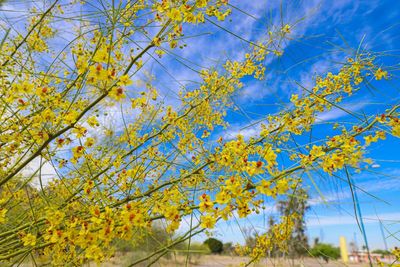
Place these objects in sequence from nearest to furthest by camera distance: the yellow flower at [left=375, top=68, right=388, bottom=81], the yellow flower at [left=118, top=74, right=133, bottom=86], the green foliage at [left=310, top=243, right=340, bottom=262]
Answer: the yellow flower at [left=118, top=74, right=133, bottom=86] < the green foliage at [left=310, top=243, right=340, bottom=262] < the yellow flower at [left=375, top=68, right=388, bottom=81]

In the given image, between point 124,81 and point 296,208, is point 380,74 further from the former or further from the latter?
point 124,81

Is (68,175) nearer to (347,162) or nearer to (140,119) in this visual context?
(140,119)

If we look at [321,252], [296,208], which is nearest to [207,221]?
[321,252]

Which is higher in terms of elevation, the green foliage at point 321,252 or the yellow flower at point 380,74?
the yellow flower at point 380,74

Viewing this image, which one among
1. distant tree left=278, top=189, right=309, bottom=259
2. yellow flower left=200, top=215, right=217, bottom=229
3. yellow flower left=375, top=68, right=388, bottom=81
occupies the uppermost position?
yellow flower left=375, top=68, right=388, bottom=81

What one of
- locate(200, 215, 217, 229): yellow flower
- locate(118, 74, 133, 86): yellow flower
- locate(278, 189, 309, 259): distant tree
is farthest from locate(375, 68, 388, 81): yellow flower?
locate(118, 74, 133, 86): yellow flower

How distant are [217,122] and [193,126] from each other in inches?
11.1

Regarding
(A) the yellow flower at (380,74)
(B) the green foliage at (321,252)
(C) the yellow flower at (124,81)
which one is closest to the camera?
(C) the yellow flower at (124,81)

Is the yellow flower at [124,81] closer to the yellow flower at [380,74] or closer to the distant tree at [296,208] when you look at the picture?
the distant tree at [296,208]

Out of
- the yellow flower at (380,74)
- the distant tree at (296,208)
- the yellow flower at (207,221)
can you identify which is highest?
the yellow flower at (380,74)

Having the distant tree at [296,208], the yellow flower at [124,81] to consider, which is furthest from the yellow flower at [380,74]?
the yellow flower at [124,81]

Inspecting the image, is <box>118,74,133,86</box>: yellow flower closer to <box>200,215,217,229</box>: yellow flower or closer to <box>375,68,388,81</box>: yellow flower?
<box>200,215,217,229</box>: yellow flower

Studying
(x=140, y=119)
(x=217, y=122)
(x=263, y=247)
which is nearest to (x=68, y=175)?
(x=140, y=119)

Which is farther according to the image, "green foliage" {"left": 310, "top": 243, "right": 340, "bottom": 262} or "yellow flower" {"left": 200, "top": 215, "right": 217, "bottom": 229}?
"green foliage" {"left": 310, "top": 243, "right": 340, "bottom": 262}
